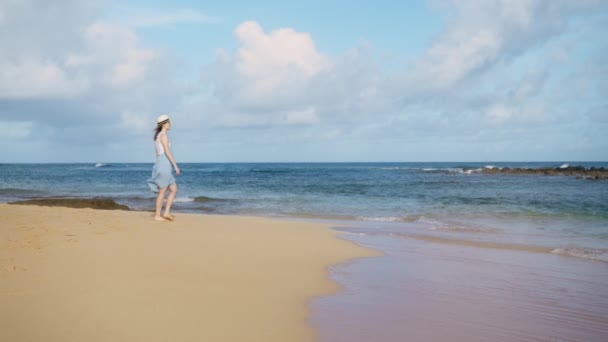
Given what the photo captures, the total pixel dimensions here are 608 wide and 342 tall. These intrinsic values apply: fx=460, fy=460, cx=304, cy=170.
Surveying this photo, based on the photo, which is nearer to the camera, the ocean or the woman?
the ocean

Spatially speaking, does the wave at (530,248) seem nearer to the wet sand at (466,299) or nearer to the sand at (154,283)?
the wet sand at (466,299)

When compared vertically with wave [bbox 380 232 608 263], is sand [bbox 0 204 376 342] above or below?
above

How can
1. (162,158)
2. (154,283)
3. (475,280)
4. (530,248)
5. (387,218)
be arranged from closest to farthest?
(154,283) → (475,280) → (530,248) → (162,158) → (387,218)

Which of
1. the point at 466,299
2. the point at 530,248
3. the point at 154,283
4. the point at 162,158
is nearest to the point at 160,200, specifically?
the point at 162,158

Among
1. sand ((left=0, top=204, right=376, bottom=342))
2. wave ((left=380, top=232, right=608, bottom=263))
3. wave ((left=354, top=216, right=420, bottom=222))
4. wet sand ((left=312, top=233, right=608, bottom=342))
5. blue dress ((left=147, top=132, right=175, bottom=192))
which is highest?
blue dress ((left=147, top=132, right=175, bottom=192))

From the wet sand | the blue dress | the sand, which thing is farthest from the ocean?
the blue dress

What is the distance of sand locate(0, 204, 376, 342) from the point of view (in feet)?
11.0

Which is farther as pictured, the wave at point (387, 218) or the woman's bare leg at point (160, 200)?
Result: the wave at point (387, 218)

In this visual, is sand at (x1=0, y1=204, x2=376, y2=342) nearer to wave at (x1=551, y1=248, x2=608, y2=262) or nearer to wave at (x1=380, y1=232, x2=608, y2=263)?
wave at (x1=380, y1=232, x2=608, y2=263)

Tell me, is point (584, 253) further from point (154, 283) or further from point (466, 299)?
A: point (154, 283)

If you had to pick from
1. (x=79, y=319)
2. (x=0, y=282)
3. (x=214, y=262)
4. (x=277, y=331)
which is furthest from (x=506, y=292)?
(x=0, y=282)

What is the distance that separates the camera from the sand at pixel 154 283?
335cm

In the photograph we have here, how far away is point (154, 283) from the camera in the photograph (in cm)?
444

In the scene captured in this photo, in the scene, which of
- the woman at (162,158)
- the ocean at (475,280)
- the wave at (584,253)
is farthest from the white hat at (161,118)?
the wave at (584,253)
